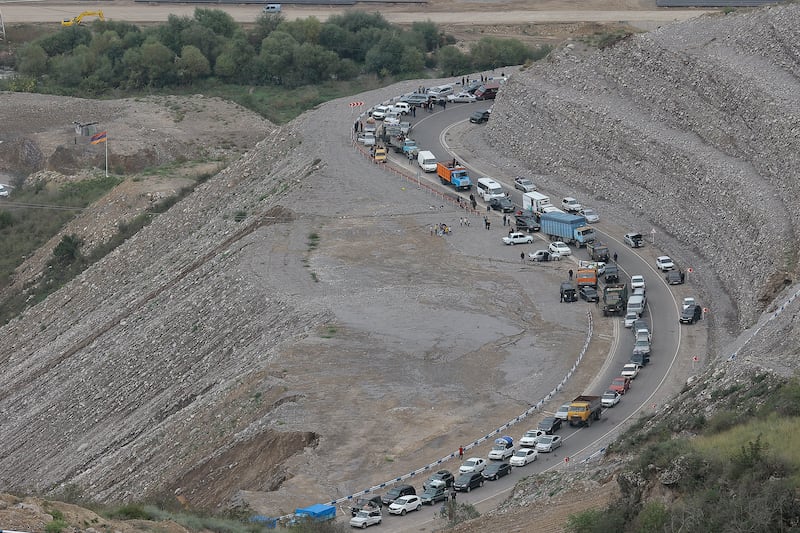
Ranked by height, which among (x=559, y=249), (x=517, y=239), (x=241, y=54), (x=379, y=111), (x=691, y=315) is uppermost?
(x=691, y=315)

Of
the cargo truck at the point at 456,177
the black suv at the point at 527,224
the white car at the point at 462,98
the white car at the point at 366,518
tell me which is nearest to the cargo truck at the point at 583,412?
the white car at the point at 366,518

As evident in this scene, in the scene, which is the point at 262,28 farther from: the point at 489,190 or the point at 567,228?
the point at 567,228

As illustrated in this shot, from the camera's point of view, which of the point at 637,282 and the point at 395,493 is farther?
the point at 637,282

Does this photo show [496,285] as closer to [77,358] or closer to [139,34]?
[77,358]

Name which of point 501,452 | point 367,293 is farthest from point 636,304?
point 501,452

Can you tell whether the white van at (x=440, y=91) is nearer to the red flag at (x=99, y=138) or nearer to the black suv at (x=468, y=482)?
the red flag at (x=99, y=138)

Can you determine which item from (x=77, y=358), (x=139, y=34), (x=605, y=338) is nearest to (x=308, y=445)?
(x=605, y=338)
